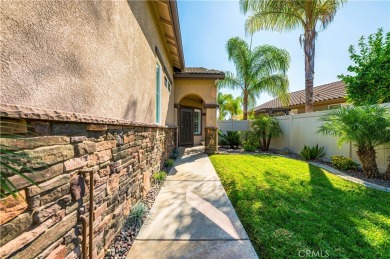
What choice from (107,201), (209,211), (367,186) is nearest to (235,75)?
(367,186)

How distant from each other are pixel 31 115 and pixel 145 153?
10.8ft

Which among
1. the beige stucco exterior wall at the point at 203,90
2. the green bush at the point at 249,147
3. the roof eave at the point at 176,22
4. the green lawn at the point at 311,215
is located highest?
the roof eave at the point at 176,22

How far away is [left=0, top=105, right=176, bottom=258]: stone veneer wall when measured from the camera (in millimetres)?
1294

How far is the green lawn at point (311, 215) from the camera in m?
2.63

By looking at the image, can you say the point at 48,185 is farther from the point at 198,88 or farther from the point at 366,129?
the point at 198,88

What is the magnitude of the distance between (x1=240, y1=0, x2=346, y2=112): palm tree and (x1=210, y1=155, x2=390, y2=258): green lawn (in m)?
6.89

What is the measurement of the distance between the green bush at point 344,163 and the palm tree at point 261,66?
9.06m

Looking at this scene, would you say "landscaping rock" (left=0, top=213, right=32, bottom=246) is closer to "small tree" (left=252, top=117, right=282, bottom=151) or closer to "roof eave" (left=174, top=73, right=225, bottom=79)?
"roof eave" (left=174, top=73, right=225, bottom=79)

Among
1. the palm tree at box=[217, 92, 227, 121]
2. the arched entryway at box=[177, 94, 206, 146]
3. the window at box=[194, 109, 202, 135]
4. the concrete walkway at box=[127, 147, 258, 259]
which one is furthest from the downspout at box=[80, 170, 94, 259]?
the palm tree at box=[217, 92, 227, 121]

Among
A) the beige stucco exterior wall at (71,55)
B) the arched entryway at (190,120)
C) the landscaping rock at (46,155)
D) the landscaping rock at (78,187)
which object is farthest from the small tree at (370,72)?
the landscaping rock at (46,155)

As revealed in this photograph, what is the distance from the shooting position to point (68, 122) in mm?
1802

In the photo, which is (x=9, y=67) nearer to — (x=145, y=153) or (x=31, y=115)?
(x=31, y=115)

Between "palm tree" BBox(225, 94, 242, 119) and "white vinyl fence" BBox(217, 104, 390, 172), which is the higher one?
"palm tree" BBox(225, 94, 242, 119)

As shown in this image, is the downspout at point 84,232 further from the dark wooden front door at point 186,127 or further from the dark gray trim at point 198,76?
the dark wooden front door at point 186,127
